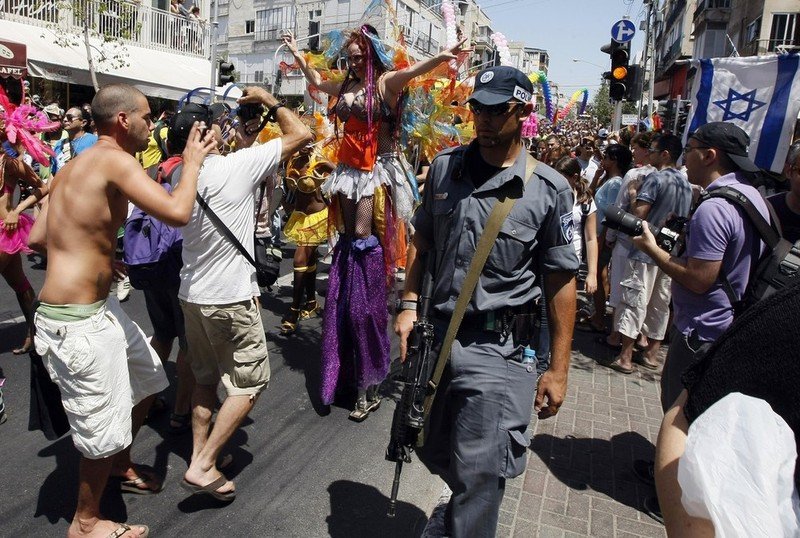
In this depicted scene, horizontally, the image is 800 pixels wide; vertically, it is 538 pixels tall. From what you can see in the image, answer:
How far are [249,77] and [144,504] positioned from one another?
1678 inches

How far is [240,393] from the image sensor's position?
10.4 ft

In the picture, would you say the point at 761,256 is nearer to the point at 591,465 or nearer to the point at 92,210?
the point at 591,465

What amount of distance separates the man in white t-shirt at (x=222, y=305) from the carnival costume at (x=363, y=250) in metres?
0.92

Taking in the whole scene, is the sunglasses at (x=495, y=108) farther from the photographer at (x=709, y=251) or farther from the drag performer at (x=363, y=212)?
the drag performer at (x=363, y=212)

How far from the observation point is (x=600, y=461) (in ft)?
12.7

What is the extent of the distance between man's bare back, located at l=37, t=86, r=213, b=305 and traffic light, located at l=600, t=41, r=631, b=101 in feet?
30.5

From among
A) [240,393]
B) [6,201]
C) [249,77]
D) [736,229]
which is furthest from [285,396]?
[249,77]

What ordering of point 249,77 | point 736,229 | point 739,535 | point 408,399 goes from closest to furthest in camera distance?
1. point 739,535
2. point 408,399
3. point 736,229
4. point 249,77

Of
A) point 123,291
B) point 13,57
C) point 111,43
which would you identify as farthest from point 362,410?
point 111,43

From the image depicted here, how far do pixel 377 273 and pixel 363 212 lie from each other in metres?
0.44

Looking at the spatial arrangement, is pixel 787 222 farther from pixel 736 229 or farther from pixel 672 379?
pixel 672 379

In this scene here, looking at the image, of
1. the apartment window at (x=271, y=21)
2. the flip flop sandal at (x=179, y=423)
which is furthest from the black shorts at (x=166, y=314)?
the apartment window at (x=271, y=21)

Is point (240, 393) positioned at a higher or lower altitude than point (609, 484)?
higher

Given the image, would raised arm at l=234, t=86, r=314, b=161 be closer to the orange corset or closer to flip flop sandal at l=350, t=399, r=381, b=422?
the orange corset
